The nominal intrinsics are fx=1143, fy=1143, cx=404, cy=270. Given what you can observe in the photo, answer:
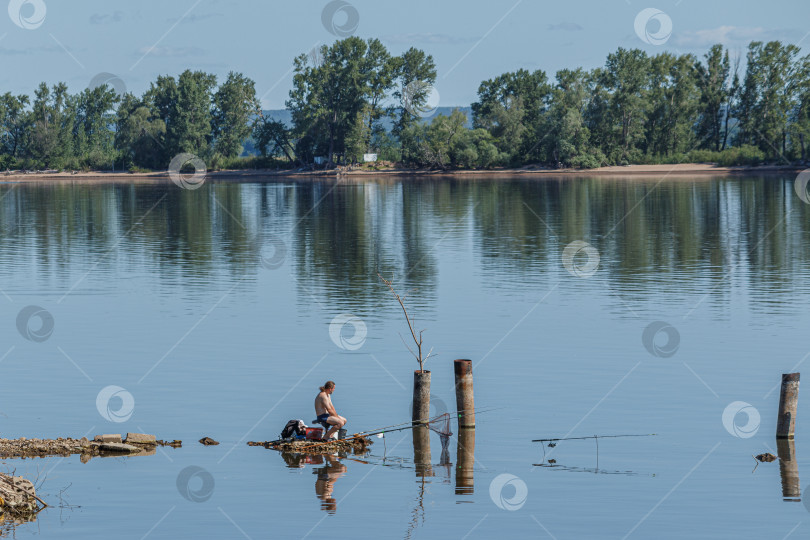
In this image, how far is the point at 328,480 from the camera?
78.2 feet

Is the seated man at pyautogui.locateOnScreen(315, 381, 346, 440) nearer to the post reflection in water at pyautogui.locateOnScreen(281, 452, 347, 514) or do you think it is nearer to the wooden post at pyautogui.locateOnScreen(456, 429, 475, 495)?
the post reflection in water at pyautogui.locateOnScreen(281, 452, 347, 514)

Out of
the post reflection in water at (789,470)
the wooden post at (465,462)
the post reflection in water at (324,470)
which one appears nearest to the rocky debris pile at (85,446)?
the post reflection in water at (324,470)

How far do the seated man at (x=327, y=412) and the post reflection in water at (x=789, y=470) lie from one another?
9465 mm

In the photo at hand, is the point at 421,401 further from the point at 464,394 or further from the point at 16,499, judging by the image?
the point at 16,499

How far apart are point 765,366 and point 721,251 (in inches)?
1236

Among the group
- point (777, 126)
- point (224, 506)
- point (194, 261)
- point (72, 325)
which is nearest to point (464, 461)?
point (224, 506)

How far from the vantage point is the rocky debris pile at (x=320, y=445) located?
25391mm

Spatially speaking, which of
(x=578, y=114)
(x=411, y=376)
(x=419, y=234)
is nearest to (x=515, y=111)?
(x=578, y=114)

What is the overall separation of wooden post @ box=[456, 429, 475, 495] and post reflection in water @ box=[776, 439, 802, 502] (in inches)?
247

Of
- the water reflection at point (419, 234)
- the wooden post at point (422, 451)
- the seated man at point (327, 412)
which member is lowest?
the wooden post at point (422, 451)

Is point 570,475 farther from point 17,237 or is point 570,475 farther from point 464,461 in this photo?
point 17,237

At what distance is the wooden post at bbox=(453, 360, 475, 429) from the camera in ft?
84.9

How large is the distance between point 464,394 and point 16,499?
34.2ft

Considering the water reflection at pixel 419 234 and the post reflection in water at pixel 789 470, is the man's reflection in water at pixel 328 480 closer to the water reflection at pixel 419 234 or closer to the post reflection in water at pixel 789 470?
the post reflection in water at pixel 789 470
